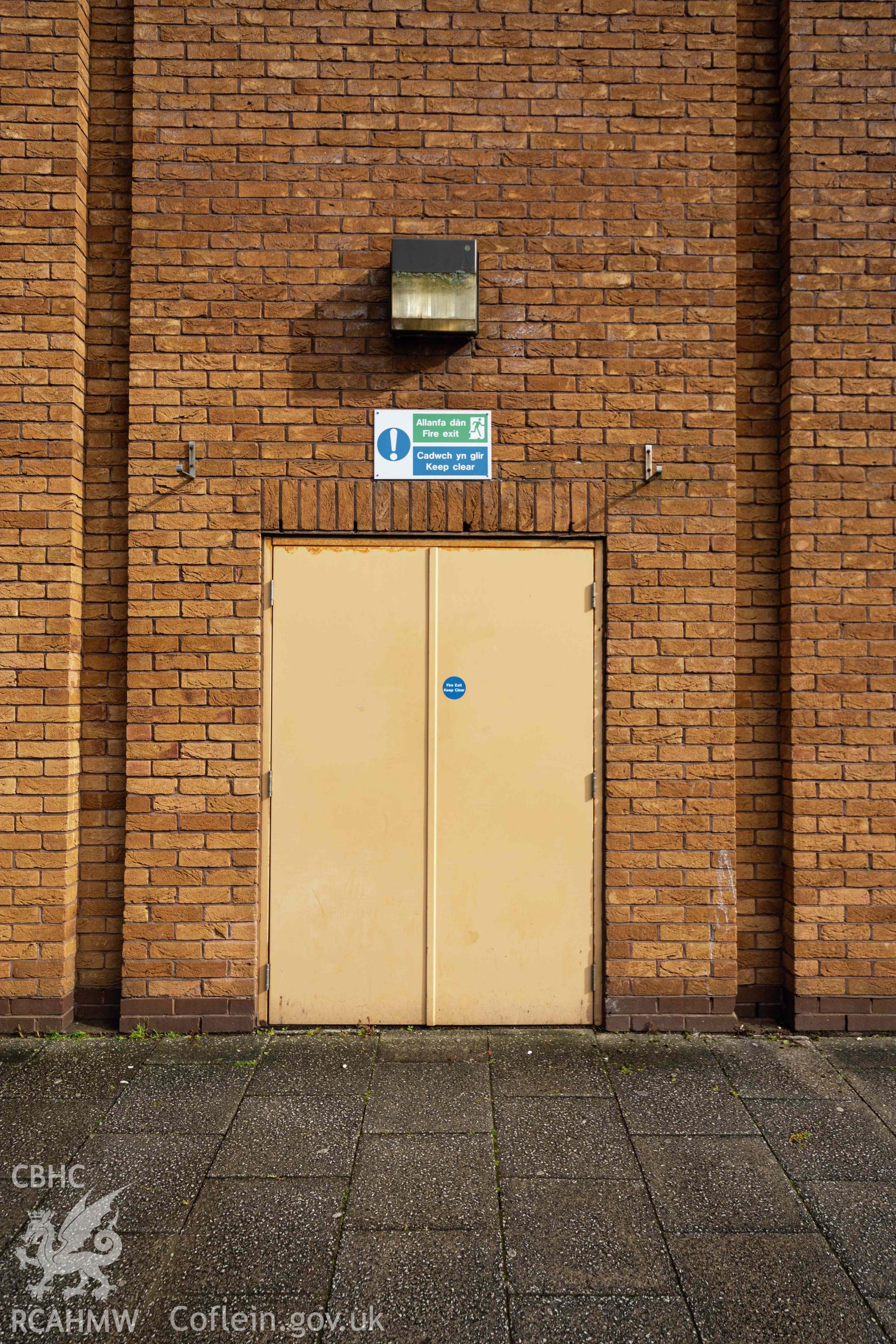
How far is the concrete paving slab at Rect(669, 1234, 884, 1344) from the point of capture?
221cm

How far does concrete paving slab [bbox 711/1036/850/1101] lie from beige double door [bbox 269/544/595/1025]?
2.23ft

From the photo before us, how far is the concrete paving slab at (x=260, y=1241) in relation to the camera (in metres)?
2.35

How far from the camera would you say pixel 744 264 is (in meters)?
4.27

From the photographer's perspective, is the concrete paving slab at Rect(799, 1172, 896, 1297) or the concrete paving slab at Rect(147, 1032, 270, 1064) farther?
the concrete paving slab at Rect(147, 1032, 270, 1064)

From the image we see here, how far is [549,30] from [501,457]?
2.16 metres

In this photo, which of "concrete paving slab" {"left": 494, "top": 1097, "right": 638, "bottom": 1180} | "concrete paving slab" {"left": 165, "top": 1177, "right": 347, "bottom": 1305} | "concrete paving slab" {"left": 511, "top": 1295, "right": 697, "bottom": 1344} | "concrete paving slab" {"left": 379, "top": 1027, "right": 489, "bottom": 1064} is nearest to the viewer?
"concrete paving slab" {"left": 511, "top": 1295, "right": 697, "bottom": 1344}

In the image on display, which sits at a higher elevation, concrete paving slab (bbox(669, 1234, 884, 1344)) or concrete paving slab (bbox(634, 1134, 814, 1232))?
concrete paving slab (bbox(634, 1134, 814, 1232))

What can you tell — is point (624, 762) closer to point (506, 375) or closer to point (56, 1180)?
point (506, 375)

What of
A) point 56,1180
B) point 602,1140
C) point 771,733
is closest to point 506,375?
point 771,733

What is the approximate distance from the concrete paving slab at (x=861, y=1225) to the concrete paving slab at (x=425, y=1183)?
3.48 feet

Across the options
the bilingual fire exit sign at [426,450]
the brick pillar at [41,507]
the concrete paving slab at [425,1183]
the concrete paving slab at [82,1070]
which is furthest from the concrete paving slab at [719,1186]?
the bilingual fire exit sign at [426,450]

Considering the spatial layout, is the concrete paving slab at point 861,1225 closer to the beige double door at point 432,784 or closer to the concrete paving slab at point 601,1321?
the concrete paving slab at point 601,1321

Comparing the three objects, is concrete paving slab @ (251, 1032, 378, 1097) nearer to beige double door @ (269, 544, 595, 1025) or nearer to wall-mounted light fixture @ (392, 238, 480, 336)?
beige double door @ (269, 544, 595, 1025)

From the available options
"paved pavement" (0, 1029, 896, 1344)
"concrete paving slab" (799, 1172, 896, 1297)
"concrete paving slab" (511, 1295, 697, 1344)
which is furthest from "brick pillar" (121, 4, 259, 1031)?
"concrete paving slab" (799, 1172, 896, 1297)
